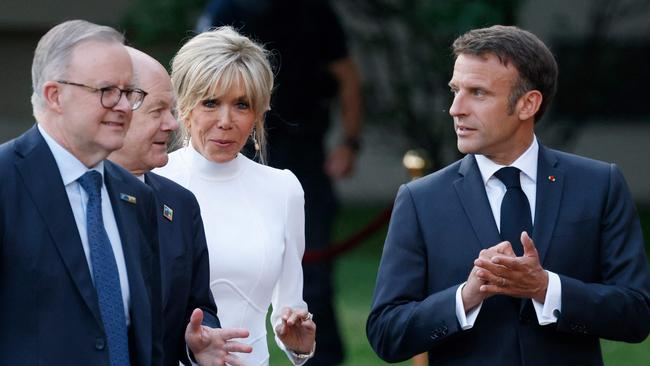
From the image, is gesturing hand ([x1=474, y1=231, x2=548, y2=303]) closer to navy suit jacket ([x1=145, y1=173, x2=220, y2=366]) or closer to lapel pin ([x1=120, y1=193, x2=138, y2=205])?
navy suit jacket ([x1=145, y1=173, x2=220, y2=366])

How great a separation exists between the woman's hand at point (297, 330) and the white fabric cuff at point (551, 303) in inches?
31.2

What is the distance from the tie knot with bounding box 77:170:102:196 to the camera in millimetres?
3865

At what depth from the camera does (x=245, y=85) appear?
4988mm

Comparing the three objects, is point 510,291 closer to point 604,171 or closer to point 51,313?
point 604,171

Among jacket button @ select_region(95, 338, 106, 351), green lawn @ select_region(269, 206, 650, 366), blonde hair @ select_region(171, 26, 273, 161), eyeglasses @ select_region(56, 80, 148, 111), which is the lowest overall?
green lawn @ select_region(269, 206, 650, 366)

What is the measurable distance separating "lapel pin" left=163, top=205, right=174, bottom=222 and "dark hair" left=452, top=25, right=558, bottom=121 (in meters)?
1.11

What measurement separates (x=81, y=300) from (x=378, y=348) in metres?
1.34

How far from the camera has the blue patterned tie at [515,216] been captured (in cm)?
465

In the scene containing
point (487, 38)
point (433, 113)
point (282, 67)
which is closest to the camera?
point (487, 38)

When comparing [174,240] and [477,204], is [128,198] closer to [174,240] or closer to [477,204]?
[174,240]

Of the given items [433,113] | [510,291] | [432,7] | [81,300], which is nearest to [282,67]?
[510,291]

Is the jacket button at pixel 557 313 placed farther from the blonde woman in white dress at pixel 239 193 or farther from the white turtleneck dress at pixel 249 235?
the white turtleneck dress at pixel 249 235

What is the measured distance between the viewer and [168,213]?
4.44m

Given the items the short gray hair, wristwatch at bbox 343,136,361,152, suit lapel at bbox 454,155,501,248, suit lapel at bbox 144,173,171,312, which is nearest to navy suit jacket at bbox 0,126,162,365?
the short gray hair
